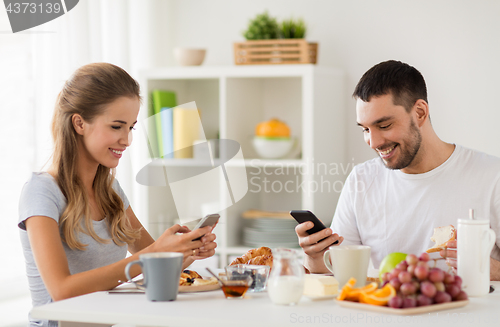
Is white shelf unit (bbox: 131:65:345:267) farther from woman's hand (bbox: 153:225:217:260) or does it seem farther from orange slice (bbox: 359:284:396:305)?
orange slice (bbox: 359:284:396:305)

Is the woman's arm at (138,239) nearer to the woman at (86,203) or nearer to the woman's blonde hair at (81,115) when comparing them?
the woman at (86,203)

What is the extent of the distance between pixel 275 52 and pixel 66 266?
1.84 metres

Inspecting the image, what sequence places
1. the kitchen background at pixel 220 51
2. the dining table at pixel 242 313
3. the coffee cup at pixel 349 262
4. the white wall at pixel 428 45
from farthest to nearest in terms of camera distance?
the white wall at pixel 428 45 → the kitchen background at pixel 220 51 → the coffee cup at pixel 349 262 → the dining table at pixel 242 313

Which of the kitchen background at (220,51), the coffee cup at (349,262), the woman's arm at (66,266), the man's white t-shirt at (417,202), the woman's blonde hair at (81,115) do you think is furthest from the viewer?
the kitchen background at (220,51)

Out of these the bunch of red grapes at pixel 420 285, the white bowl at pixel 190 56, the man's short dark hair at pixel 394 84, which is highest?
the white bowl at pixel 190 56

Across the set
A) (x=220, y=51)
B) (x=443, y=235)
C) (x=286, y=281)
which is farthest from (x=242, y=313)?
(x=220, y=51)

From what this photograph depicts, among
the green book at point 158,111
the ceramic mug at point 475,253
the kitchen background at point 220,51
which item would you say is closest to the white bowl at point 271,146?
the kitchen background at point 220,51

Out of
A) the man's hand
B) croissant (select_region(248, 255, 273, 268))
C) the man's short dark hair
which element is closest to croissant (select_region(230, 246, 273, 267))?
croissant (select_region(248, 255, 273, 268))

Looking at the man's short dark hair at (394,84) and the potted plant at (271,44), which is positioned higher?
the potted plant at (271,44)

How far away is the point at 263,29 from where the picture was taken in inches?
116

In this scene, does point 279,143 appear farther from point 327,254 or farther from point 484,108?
point 327,254

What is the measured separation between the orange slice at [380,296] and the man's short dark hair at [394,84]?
2.82 ft

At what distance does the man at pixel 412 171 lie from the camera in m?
1.81

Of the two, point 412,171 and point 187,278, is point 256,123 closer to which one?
point 412,171
